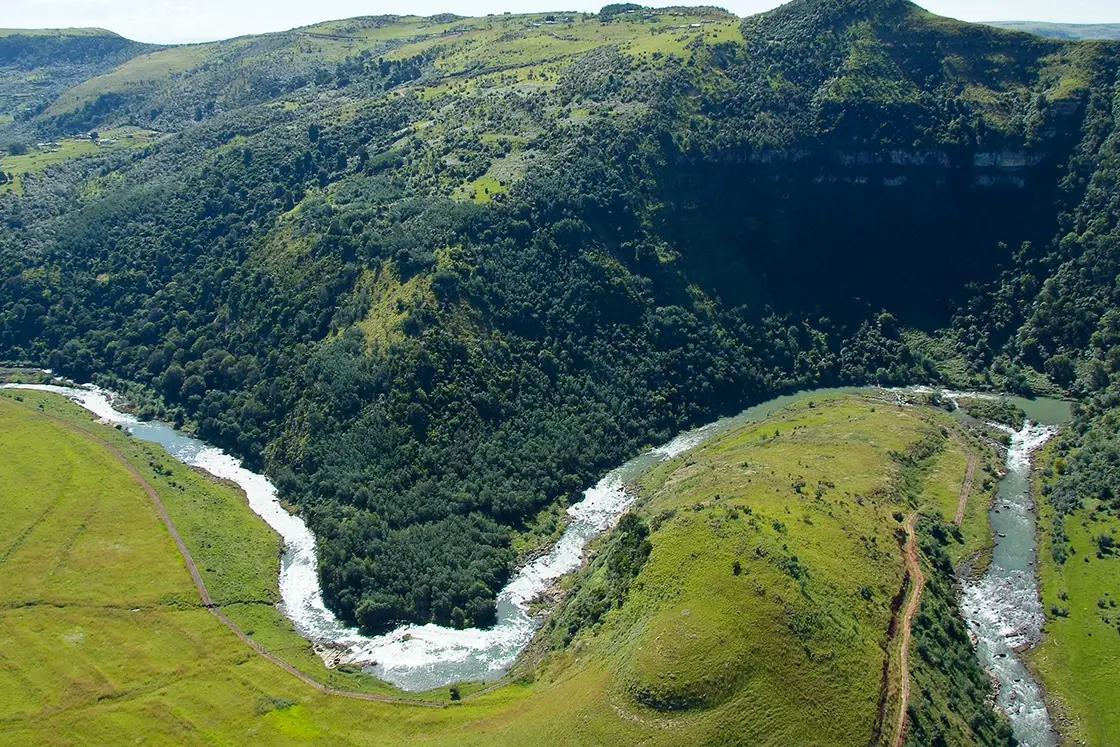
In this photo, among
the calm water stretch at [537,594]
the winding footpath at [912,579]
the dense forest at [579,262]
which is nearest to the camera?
the winding footpath at [912,579]

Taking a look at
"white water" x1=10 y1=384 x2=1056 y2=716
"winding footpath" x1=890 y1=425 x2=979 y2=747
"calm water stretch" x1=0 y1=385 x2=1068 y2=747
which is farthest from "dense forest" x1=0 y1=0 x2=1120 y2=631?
"winding footpath" x1=890 y1=425 x2=979 y2=747

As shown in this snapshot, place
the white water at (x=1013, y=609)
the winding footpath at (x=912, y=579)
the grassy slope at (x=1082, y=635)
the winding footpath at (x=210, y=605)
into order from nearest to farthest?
the winding footpath at (x=912, y=579), the grassy slope at (x=1082, y=635), the white water at (x=1013, y=609), the winding footpath at (x=210, y=605)

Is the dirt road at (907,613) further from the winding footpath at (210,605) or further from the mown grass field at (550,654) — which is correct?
the winding footpath at (210,605)

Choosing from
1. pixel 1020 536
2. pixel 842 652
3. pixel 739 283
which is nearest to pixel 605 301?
pixel 739 283

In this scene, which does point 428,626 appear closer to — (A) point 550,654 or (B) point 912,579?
(A) point 550,654

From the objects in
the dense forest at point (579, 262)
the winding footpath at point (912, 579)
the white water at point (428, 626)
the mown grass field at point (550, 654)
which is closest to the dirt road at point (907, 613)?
the winding footpath at point (912, 579)

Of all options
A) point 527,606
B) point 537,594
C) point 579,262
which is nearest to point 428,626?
point 527,606

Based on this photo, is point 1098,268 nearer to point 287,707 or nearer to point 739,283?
point 739,283
